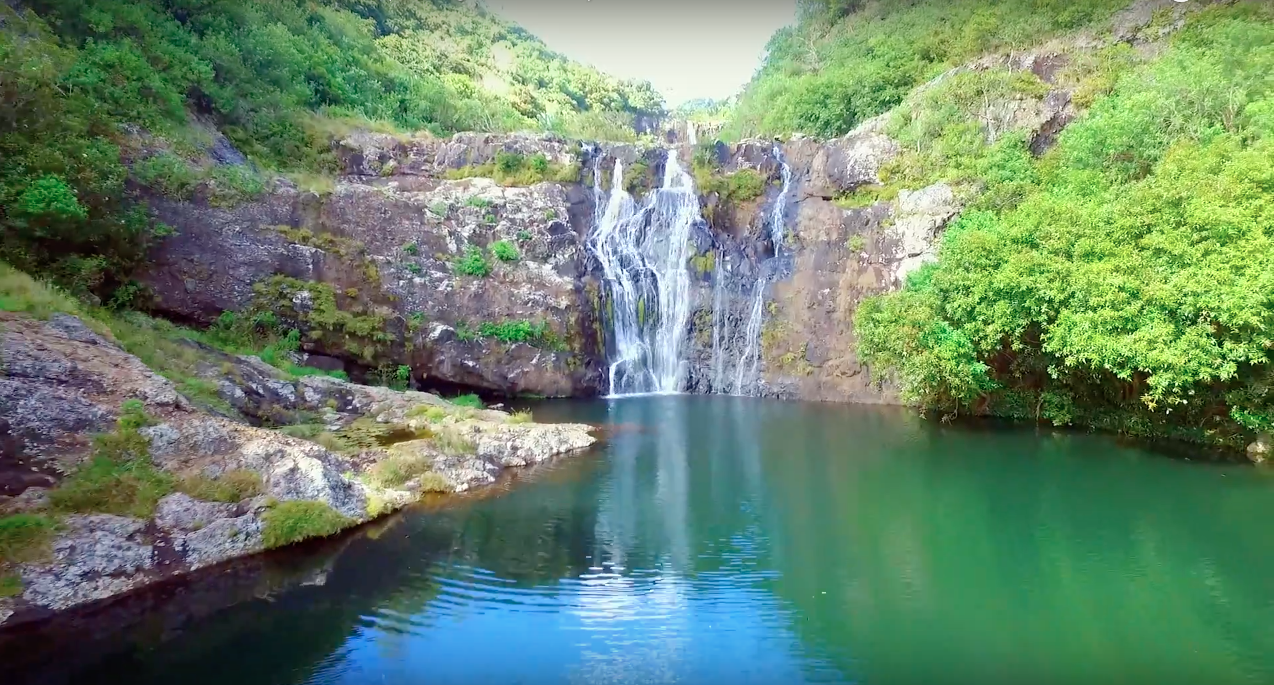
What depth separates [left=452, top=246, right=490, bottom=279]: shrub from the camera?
27234 millimetres

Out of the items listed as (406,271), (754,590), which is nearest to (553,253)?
(406,271)

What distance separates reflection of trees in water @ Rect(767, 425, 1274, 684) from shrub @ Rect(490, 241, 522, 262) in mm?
14564

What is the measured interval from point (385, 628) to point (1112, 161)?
25.0 metres

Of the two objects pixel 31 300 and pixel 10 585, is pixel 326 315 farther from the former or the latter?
pixel 10 585

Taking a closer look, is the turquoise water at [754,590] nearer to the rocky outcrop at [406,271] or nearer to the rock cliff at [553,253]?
the rocky outcrop at [406,271]

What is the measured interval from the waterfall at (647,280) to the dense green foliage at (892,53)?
10.9m

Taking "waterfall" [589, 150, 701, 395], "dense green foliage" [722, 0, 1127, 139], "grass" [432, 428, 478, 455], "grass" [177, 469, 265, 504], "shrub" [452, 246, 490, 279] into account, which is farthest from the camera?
"dense green foliage" [722, 0, 1127, 139]

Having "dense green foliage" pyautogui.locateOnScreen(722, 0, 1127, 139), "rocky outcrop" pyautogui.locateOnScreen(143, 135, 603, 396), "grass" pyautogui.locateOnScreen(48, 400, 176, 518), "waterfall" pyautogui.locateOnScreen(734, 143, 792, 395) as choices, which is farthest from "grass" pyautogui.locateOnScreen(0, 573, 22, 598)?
"dense green foliage" pyautogui.locateOnScreen(722, 0, 1127, 139)

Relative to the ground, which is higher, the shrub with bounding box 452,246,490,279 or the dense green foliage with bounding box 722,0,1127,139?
the dense green foliage with bounding box 722,0,1127,139

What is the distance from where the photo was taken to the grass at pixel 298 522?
10.9 m

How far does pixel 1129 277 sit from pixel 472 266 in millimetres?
20323

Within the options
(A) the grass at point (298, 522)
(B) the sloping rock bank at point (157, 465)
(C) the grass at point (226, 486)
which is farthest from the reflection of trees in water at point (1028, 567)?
(C) the grass at point (226, 486)

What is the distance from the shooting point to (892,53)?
3800cm

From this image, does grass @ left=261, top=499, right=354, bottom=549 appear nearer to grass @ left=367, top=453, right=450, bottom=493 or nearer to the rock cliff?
grass @ left=367, top=453, right=450, bottom=493
